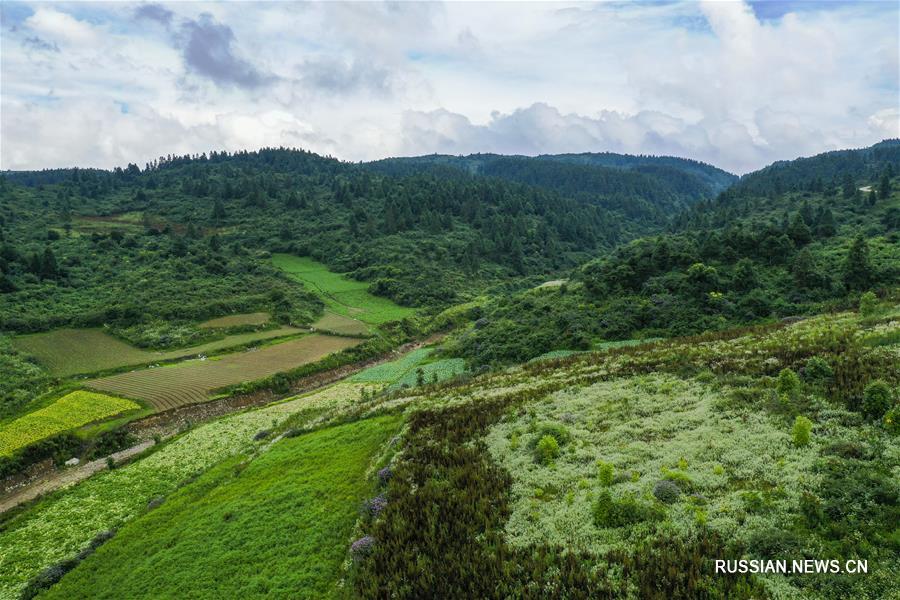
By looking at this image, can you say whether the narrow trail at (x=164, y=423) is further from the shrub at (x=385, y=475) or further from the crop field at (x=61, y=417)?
the shrub at (x=385, y=475)

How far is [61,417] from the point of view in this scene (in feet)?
165

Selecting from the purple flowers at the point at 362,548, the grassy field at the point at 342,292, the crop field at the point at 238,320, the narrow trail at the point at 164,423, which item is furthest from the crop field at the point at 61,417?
the grassy field at the point at 342,292

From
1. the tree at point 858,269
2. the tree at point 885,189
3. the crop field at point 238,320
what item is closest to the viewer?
the tree at point 858,269

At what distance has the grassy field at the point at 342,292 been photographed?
352 feet

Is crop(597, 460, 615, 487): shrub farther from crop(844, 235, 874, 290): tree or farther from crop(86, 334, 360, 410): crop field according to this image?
crop(844, 235, 874, 290): tree

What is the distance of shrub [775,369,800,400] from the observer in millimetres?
22969

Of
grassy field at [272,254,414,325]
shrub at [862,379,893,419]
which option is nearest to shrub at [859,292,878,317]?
shrub at [862,379,893,419]

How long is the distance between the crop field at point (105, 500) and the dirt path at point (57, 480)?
2.59 metres

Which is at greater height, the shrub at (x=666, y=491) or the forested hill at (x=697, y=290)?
the forested hill at (x=697, y=290)

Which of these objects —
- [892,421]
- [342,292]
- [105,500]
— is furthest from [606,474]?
[342,292]

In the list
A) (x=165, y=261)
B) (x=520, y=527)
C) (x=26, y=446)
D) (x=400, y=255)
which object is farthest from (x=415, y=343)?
(x=520, y=527)

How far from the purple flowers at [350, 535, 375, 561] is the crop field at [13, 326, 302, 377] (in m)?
63.3

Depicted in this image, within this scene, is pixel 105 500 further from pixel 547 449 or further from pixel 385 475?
pixel 547 449

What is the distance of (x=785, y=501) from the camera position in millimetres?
15602
